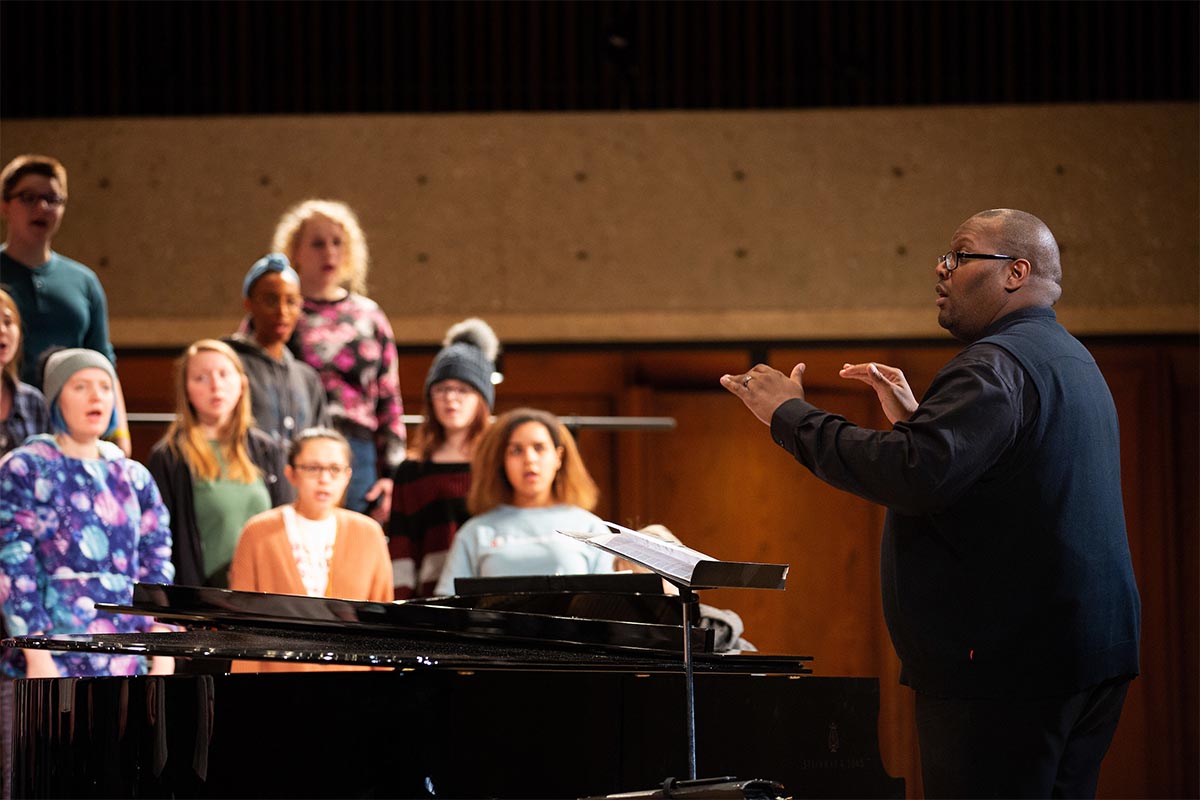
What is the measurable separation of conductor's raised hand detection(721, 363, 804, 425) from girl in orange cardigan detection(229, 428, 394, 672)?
1905 millimetres

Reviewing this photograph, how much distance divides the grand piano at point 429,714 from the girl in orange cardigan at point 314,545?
1190 mm

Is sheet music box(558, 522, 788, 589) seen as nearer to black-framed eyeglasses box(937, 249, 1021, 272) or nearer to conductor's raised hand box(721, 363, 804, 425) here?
conductor's raised hand box(721, 363, 804, 425)

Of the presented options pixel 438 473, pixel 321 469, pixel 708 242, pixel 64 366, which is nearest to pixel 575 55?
pixel 708 242

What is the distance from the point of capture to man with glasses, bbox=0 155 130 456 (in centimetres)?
444

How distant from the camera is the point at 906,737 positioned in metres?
6.60

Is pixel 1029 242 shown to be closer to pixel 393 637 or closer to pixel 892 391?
pixel 892 391

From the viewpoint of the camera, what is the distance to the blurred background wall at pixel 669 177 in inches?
265

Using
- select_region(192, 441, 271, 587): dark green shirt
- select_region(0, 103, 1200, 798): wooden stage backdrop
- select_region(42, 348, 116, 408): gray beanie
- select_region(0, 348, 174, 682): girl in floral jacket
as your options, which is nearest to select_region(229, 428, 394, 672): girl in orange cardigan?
select_region(192, 441, 271, 587): dark green shirt

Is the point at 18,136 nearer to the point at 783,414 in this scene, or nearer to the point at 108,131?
the point at 108,131

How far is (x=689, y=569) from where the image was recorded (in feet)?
7.29

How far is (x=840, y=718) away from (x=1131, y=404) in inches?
173

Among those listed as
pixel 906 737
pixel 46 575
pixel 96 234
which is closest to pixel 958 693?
pixel 46 575

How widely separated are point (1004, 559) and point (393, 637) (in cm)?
118

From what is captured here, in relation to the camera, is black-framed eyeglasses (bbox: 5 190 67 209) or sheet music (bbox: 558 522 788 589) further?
black-framed eyeglasses (bbox: 5 190 67 209)
